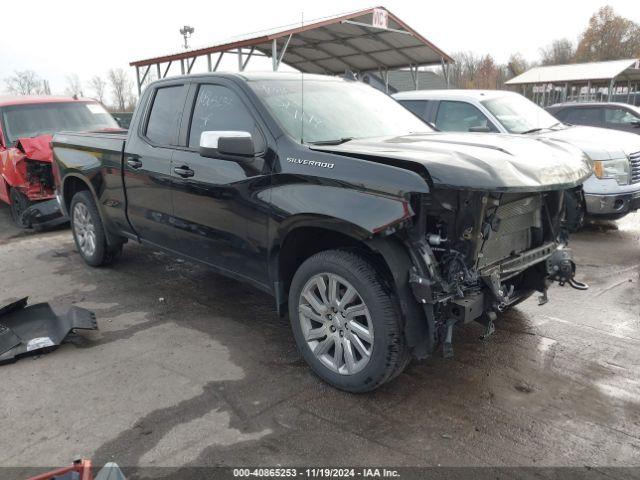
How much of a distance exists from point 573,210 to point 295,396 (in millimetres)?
2485

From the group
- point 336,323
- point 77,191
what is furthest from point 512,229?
point 77,191

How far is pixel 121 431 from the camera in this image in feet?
9.59

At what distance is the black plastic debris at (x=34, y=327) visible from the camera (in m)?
3.82

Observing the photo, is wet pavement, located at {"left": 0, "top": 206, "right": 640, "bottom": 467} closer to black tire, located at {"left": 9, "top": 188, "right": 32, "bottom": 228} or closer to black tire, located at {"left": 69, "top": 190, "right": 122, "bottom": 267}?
black tire, located at {"left": 69, "top": 190, "right": 122, "bottom": 267}

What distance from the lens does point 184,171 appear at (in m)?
4.19

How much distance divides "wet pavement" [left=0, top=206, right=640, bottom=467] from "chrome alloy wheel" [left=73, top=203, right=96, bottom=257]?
1.06 m

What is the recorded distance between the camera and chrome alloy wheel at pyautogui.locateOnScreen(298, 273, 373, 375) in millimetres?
3146

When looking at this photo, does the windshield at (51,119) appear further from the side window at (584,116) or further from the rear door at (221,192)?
the side window at (584,116)

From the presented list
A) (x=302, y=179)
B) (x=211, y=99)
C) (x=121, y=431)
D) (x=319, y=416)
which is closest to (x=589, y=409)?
(x=319, y=416)

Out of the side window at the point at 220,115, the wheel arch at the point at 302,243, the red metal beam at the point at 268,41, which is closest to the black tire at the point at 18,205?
the side window at the point at 220,115

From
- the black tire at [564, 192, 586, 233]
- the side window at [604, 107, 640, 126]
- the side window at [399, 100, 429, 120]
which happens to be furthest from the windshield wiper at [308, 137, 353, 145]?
the side window at [604, 107, 640, 126]

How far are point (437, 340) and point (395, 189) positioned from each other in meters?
0.90

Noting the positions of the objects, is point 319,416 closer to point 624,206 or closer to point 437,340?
point 437,340

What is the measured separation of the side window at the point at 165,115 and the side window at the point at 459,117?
4.21 metres
